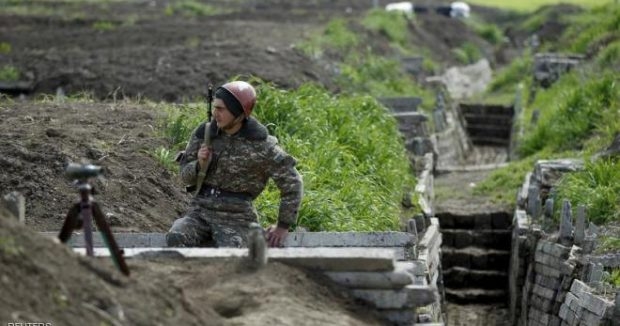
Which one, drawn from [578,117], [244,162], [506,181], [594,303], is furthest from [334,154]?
[578,117]

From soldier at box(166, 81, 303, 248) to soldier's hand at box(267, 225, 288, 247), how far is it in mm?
59

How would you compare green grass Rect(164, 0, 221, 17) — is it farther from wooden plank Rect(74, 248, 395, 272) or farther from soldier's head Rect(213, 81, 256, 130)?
wooden plank Rect(74, 248, 395, 272)

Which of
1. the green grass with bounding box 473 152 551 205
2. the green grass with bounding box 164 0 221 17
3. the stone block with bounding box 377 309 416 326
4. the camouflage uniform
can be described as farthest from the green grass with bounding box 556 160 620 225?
the green grass with bounding box 164 0 221 17

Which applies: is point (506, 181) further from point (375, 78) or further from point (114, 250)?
point (114, 250)

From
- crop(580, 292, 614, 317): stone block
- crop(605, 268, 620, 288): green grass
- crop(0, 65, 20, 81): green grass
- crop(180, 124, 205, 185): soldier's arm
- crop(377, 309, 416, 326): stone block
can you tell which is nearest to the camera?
crop(377, 309, 416, 326): stone block

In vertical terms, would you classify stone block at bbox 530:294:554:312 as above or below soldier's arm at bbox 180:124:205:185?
below

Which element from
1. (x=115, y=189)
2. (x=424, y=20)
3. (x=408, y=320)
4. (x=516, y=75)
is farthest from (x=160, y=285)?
(x=424, y=20)

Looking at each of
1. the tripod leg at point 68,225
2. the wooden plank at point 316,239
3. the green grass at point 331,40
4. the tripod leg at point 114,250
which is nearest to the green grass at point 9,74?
the green grass at point 331,40

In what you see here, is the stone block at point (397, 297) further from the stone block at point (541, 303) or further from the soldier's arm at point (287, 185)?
the stone block at point (541, 303)

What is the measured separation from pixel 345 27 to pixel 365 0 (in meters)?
20.6

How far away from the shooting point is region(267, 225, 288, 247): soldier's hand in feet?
34.6

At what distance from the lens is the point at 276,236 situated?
10.6 meters

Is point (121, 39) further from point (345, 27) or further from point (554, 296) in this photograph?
point (554, 296)

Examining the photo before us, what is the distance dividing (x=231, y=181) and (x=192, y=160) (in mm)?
327
